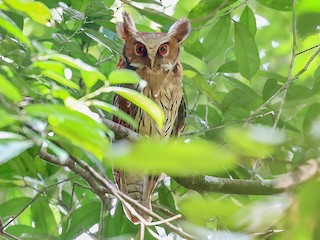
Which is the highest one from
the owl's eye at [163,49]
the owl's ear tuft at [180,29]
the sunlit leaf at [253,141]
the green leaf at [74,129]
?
the owl's eye at [163,49]

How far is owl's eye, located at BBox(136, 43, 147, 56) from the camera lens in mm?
2707

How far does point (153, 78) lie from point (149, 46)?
14 centimetres

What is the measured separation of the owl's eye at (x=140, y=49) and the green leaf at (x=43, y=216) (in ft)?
2.51

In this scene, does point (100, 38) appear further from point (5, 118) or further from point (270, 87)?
point (5, 118)

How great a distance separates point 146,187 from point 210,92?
495 millimetres

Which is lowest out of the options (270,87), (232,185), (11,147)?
(11,147)

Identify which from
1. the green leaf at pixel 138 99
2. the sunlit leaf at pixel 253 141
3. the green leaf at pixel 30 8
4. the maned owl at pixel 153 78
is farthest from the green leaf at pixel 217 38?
the sunlit leaf at pixel 253 141

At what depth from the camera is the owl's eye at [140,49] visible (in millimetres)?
2707

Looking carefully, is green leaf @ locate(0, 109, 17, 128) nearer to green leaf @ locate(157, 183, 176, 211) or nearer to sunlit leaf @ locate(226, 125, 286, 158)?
sunlit leaf @ locate(226, 125, 286, 158)

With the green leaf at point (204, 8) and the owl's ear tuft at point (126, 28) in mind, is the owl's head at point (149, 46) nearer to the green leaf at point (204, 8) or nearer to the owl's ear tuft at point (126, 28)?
the owl's ear tuft at point (126, 28)

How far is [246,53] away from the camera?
2.39m

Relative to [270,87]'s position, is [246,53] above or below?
above

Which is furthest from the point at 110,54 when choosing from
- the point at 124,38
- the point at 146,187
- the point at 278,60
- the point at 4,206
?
the point at 278,60

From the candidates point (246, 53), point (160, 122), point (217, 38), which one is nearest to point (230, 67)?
point (217, 38)
